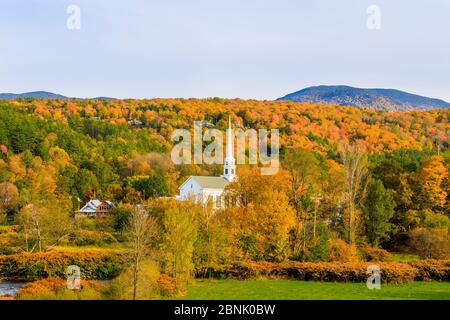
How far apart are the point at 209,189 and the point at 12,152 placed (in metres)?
44.2

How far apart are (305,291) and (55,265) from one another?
2038 cm

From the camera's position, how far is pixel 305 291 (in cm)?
3347

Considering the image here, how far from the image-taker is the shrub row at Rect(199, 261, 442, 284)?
3831 cm

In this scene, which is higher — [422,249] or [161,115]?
[161,115]

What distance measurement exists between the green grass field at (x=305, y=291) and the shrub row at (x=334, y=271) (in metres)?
1.11

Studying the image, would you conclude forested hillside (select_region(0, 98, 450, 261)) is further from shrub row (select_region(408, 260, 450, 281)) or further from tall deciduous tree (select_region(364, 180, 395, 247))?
shrub row (select_region(408, 260, 450, 281))

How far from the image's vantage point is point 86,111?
155125 mm

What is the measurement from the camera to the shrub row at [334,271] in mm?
38312

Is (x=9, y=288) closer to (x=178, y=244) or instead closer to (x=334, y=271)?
(x=178, y=244)

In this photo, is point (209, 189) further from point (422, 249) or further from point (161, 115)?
point (161, 115)

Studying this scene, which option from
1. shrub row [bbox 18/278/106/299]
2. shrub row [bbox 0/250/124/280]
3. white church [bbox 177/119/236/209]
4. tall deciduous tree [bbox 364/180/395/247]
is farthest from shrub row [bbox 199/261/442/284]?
white church [bbox 177/119/236/209]
